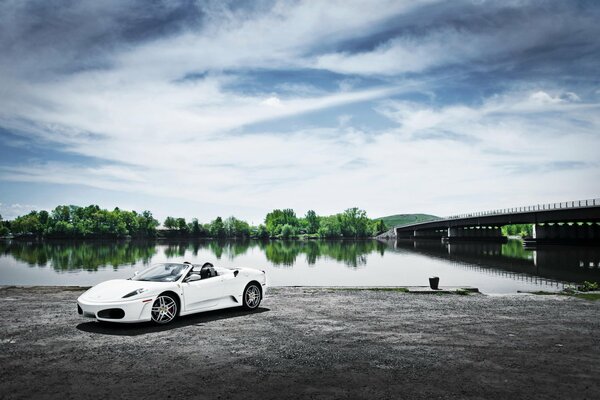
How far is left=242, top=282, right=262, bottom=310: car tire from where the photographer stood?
13.9 m

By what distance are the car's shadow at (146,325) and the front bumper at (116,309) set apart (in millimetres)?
281

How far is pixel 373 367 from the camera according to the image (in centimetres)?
800

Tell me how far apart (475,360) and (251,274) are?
7357 millimetres

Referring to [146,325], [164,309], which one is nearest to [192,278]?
[164,309]

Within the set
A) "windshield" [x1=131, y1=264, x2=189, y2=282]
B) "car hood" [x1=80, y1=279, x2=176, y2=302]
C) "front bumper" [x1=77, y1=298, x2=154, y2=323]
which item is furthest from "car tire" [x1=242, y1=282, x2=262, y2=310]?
"front bumper" [x1=77, y1=298, x2=154, y2=323]

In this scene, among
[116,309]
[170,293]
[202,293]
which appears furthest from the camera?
[202,293]

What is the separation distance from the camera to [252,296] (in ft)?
46.2

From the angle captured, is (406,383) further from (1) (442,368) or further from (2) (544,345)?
(2) (544,345)

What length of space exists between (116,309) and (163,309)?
44.8 inches

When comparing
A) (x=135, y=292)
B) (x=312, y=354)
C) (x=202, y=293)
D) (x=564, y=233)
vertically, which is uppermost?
(x=564, y=233)

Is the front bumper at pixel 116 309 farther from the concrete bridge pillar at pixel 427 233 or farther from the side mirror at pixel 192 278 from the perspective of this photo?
the concrete bridge pillar at pixel 427 233

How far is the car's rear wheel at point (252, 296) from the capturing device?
13945 millimetres

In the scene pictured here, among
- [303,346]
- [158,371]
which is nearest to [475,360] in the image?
[303,346]

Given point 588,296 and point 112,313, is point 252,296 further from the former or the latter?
point 588,296
